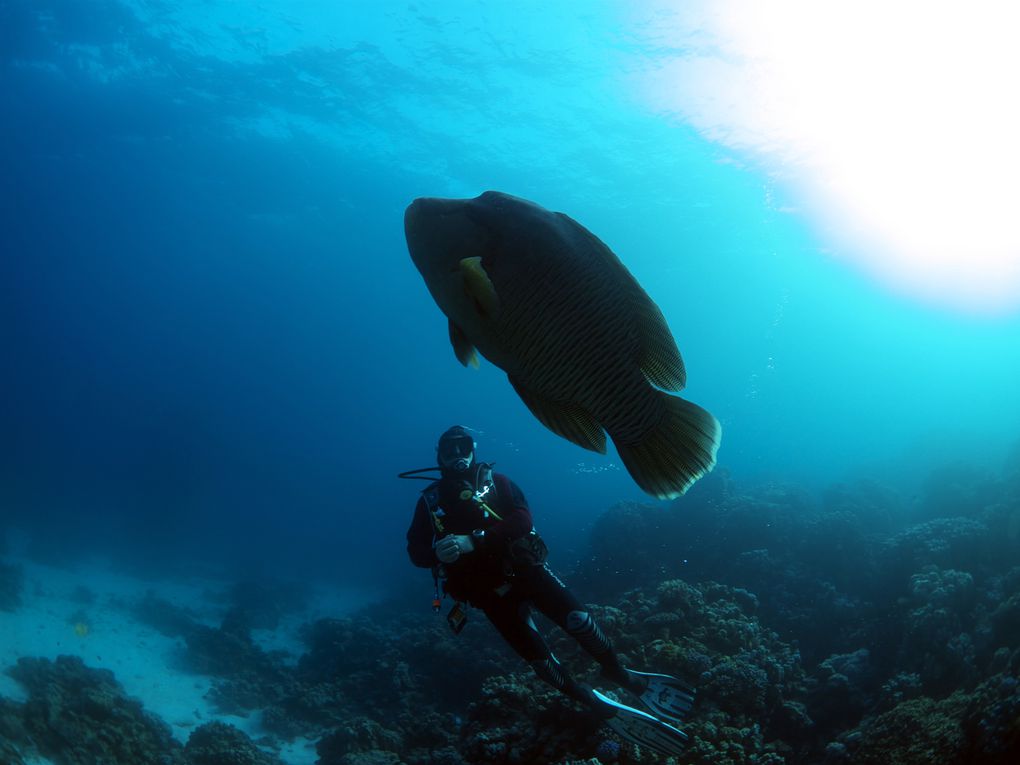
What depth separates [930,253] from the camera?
4306 cm

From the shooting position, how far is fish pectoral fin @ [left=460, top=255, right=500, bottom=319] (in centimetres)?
106

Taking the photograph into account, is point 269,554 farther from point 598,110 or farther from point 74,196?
point 598,110

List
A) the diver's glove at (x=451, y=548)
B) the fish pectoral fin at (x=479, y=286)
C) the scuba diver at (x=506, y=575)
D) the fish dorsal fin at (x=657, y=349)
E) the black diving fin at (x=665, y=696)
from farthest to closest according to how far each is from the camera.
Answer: the black diving fin at (x=665, y=696) < the scuba diver at (x=506, y=575) < the diver's glove at (x=451, y=548) < the fish dorsal fin at (x=657, y=349) < the fish pectoral fin at (x=479, y=286)

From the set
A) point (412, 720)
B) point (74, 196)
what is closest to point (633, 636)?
point (412, 720)

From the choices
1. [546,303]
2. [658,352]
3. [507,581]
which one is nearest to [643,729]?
[507,581]

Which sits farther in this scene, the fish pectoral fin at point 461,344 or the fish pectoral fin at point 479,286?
the fish pectoral fin at point 461,344

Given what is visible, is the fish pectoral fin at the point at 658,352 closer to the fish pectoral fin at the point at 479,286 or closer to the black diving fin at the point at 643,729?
the fish pectoral fin at the point at 479,286

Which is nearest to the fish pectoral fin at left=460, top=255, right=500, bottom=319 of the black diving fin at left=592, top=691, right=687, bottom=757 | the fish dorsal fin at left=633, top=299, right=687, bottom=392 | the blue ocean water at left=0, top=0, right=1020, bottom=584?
the fish dorsal fin at left=633, top=299, right=687, bottom=392

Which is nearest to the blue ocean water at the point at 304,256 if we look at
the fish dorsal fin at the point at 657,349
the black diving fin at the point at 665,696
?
the black diving fin at the point at 665,696

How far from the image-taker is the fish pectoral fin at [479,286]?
3.49 ft

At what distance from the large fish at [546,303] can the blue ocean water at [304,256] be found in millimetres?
21792

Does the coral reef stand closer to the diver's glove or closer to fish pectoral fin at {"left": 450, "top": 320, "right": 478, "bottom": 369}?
the diver's glove

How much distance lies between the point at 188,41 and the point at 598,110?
1810cm

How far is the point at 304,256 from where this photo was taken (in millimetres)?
47906
